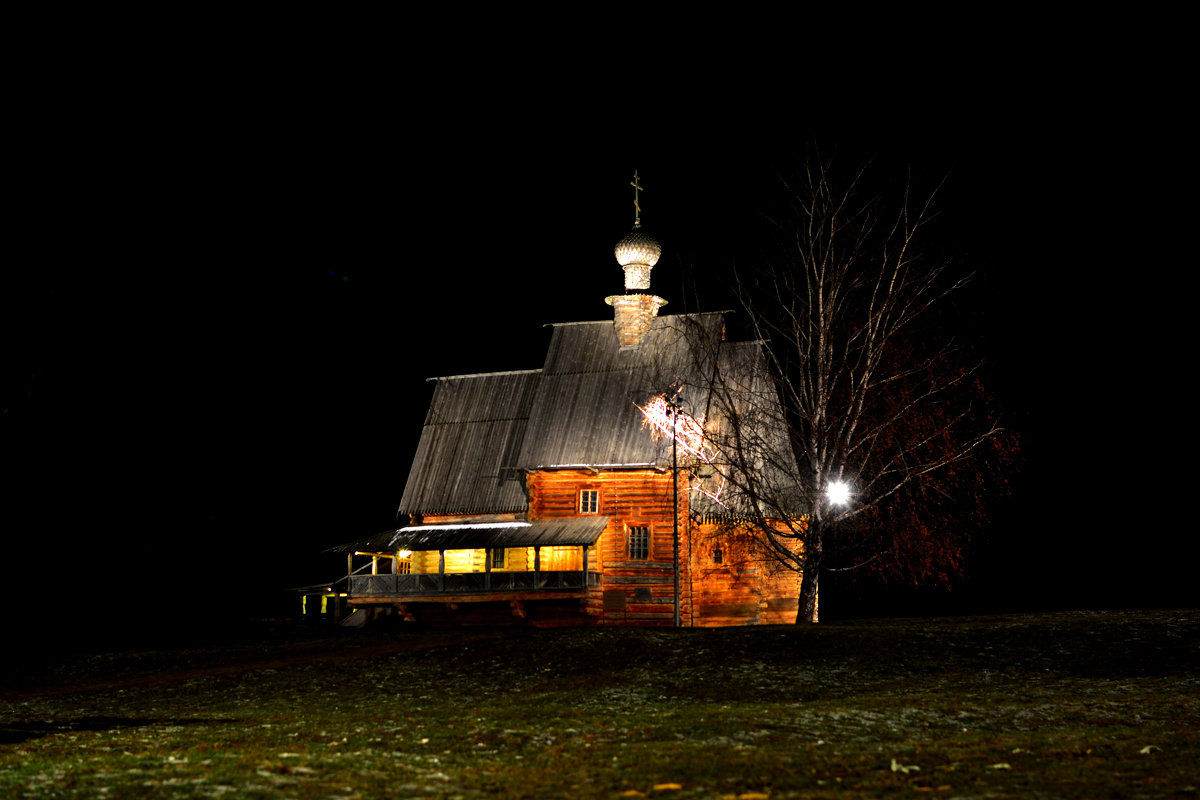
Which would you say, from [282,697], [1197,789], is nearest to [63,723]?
[282,697]

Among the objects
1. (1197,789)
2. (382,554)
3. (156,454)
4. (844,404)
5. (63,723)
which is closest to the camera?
(1197,789)

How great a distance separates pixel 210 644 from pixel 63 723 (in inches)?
708

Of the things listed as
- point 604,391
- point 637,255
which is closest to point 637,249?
point 637,255

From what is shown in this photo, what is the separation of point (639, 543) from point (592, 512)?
209 cm

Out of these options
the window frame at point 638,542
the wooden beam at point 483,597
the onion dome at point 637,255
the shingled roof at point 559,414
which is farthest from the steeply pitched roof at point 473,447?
the onion dome at point 637,255

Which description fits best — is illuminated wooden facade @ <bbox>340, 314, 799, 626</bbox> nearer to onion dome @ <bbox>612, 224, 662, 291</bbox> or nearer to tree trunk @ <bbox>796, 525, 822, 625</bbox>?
onion dome @ <bbox>612, 224, 662, 291</bbox>

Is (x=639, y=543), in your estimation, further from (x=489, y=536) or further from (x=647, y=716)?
(x=647, y=716)

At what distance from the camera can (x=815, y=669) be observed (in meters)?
22.1

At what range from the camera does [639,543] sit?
4009 cm

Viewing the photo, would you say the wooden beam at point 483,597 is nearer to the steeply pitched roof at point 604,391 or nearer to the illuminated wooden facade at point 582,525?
the illuminated wooden facade at point 582,525

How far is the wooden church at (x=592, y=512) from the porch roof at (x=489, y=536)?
0.07 m

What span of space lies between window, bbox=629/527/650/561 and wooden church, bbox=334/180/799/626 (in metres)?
0.05

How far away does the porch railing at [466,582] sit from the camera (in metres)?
38.7

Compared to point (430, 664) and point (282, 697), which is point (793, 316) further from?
point (282, 697)
